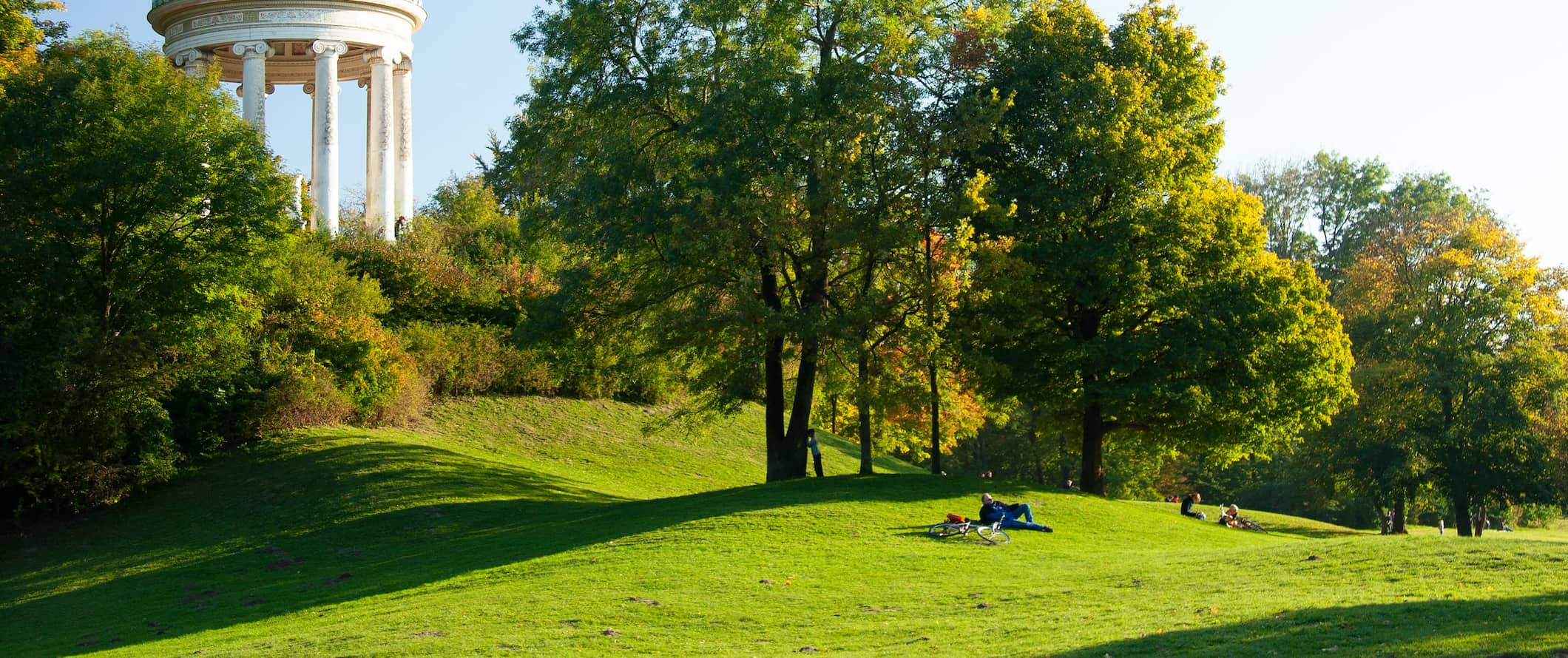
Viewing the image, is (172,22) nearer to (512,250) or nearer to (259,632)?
(512,250)

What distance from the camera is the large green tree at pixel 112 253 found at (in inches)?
1121

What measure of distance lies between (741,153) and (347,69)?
104 ft

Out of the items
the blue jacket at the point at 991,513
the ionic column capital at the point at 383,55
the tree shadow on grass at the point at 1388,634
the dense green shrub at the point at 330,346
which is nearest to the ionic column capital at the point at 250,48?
the ionic column capital at the point at 383,55

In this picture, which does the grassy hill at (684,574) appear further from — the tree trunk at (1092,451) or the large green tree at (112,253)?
the tree trunk at (1092,451)

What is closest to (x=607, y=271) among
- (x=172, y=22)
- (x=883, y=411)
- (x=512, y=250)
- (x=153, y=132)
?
(x=883, y=411)

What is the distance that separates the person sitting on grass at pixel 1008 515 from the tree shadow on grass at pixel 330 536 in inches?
127

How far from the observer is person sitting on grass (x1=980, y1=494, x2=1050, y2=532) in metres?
25.0

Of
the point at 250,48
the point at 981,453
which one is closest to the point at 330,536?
the point at 250,48

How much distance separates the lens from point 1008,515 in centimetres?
2550

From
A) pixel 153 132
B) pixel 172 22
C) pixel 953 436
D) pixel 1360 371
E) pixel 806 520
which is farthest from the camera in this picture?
pixel 953 436

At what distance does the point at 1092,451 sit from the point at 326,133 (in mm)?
32152

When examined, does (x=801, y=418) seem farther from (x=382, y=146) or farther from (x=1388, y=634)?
(x=382, y=146)

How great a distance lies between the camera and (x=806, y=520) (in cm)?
2542

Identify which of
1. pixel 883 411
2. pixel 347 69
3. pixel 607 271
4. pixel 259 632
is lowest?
pixel 259 632
